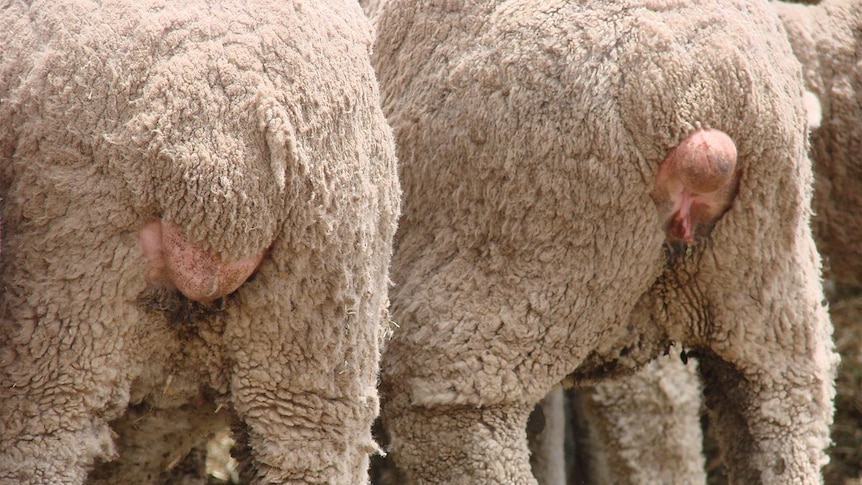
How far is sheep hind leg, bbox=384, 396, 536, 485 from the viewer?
10.9ft

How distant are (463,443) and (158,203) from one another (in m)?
1.28

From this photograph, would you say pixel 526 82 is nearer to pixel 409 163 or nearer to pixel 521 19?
pixel 521 19

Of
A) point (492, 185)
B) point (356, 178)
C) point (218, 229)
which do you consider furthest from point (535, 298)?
point (218, 229)

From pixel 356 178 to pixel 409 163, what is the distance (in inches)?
32.0

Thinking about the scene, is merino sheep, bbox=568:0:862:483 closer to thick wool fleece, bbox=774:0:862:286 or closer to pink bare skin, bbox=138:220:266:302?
thick wool fleece, bbox=774:0:862:286

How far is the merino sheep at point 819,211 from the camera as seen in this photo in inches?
179

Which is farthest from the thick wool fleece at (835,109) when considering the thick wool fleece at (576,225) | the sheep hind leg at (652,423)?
the thick wool fleece at (576,225)

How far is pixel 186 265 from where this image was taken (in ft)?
8.10

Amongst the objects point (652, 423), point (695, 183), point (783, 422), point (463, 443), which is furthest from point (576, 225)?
point (652, 423)

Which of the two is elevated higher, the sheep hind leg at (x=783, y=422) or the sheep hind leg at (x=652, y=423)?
the sheep hind leg at (x=783, y=422)

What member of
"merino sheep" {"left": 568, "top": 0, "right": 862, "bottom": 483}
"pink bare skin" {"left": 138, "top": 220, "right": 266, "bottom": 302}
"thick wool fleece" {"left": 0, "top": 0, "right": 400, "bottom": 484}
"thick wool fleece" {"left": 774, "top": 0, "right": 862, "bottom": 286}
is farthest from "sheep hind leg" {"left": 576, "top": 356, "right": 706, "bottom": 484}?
"pink bare skin" {"left": 138, "top": 220, "right": 266, "bottom": 302}

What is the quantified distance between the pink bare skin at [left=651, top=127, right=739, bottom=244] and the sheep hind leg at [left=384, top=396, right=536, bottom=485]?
2.22 feet

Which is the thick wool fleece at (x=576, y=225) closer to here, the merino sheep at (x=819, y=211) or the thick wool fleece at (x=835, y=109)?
the merino sheep at (x=819, y=211)

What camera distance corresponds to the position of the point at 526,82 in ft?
10.6
